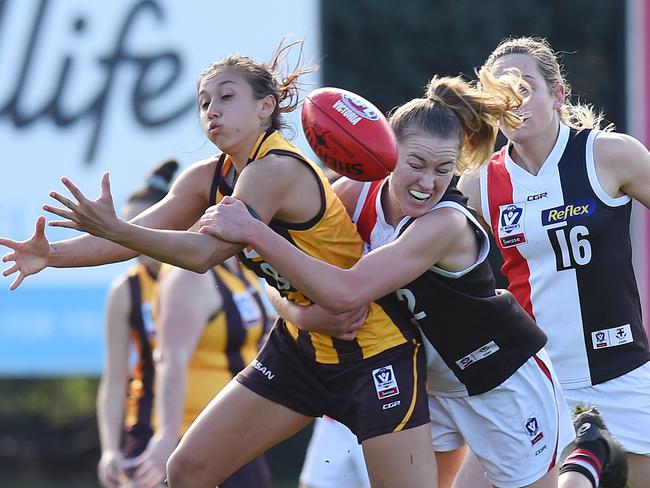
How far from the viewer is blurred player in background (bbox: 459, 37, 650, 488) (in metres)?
4.54

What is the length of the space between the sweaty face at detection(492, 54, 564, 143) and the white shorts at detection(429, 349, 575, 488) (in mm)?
771

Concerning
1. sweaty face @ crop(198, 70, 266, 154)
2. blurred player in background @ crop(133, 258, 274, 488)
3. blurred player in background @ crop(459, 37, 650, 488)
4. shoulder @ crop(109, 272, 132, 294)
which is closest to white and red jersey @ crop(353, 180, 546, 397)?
blurred player in background @ crop(459, 37, 650, 488)

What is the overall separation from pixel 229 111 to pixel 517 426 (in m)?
1.33

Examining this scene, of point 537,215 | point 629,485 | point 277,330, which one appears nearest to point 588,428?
point 629,485

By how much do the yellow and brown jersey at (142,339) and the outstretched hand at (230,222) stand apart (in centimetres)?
215

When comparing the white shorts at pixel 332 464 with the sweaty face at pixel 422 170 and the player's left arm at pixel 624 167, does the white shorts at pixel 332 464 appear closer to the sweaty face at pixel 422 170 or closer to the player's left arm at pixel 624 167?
the player's left arm at pixel 624 167

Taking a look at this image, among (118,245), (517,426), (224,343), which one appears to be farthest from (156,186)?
(517,426)

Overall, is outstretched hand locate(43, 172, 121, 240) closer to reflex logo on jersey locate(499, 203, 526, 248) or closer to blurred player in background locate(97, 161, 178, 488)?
reflex logo on jersey locate(499, 203, 526, 248)

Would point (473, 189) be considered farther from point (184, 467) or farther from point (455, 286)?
point (184, 467)

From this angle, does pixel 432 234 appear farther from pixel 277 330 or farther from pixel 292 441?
pixel 292 441

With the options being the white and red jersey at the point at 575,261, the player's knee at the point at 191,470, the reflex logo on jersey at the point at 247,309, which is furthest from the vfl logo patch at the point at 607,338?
the reflex logo on jersey at the point at 247,309

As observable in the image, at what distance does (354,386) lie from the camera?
4172mm

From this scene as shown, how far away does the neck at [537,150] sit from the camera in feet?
15.3

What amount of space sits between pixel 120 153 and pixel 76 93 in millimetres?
485
